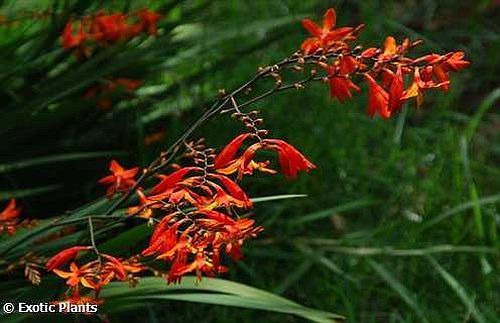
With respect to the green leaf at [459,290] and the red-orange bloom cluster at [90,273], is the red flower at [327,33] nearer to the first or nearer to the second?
the red-orange bloom cluster at [90,273]

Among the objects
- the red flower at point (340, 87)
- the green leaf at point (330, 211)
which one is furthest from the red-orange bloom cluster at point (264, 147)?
the green leaf at point (330, 211)

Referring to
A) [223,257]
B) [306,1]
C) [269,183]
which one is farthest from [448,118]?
[223,257]

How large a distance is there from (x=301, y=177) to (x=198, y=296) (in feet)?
3.70

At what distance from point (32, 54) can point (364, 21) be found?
1592 mm

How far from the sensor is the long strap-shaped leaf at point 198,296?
5.82 ft

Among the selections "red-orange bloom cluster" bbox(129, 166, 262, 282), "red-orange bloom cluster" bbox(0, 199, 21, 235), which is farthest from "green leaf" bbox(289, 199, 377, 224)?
"red-orange bloom cluster" bbox(129, 166, 262, 282)

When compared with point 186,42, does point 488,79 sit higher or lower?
lower

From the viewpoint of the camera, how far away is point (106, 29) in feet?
7.97

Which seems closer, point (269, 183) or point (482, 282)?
point (482, 282)

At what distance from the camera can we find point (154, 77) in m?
2.85

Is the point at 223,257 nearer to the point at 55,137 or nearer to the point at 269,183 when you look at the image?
the point at 269,183

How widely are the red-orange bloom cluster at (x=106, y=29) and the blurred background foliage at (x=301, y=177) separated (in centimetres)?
4

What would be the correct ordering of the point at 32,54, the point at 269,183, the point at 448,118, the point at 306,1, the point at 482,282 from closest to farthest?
the point at 32,54 → the point at 482,282 → the point at 269,183 → the point at 448,118 → the point at 306,1

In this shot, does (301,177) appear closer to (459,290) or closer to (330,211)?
(330,211)
